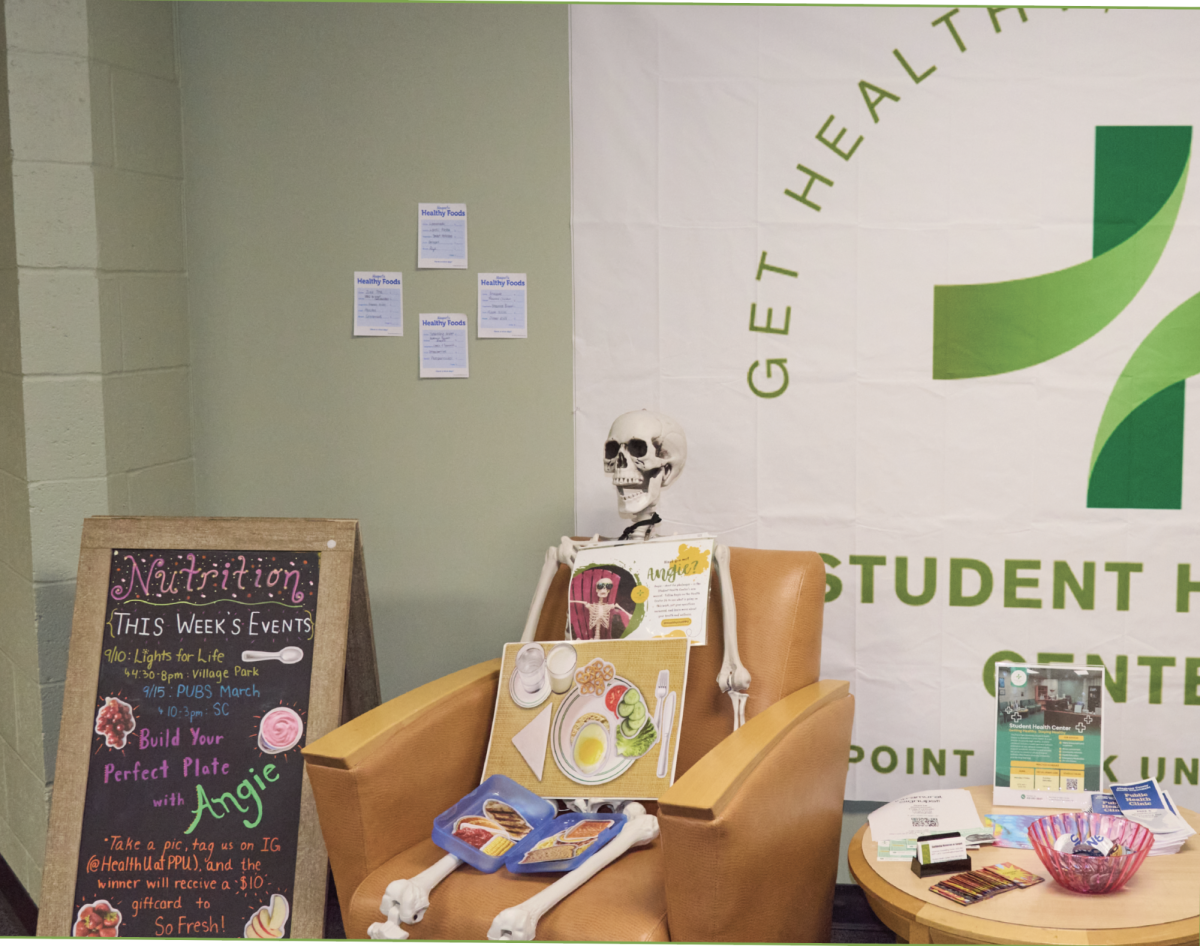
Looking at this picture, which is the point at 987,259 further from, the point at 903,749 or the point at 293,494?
the point at 293,494

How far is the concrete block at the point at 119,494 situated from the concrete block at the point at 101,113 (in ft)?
2.22

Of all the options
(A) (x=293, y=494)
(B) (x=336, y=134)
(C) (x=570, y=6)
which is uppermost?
(C) (x=570, y=6)

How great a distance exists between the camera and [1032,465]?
2.30 m

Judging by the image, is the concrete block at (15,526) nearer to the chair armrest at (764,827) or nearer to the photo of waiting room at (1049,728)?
the chair armrest at (764,827)

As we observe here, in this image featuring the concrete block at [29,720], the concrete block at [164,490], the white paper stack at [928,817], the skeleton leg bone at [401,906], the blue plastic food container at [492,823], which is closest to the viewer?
the skeleton leg bone at [401,906]

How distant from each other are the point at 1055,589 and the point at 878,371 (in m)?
0.62

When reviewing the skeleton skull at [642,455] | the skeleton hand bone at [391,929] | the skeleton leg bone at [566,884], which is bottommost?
the skeleton hand bone at [391,929]

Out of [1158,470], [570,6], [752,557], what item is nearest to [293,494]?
[752,557]

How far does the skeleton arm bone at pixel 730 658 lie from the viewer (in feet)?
6.38

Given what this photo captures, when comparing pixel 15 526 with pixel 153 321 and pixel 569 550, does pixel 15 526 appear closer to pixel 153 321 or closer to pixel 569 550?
pixel 153 321

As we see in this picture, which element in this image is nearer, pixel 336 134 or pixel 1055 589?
pixel 1055 589

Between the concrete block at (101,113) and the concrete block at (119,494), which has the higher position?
the concrete block at (101,113)

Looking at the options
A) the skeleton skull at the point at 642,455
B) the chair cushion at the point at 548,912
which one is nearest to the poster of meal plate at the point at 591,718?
the chair cushion at the point at 548,912

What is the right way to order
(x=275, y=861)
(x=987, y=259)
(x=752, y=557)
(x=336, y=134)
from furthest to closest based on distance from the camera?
(x=336, y=134), (x=987, y=259), (x=752, y=557), (x=275, y=861)
